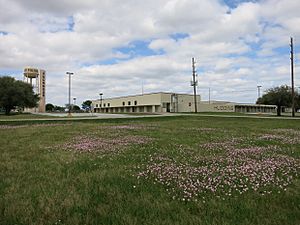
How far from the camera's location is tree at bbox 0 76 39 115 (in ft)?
200

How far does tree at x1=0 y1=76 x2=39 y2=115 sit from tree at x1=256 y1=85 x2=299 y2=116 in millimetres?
53919

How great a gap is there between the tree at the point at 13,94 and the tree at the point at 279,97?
177 ft

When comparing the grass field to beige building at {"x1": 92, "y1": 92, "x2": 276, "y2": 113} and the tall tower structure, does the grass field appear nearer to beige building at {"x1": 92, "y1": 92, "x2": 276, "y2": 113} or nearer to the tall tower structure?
beige building at {"x1": 92, "y1": 92, "x2": 276, "y2": 113}

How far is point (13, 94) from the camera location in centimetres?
6184

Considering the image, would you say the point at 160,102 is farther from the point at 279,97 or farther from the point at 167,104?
the point at 279,97

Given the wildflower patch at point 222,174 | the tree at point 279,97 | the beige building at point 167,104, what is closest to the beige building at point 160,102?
the beige building at point 167,104

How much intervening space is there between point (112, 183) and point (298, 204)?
3233 mm

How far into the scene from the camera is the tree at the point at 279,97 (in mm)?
58969

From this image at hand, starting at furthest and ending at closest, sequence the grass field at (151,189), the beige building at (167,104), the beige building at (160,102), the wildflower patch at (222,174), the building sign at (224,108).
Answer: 1. the building sign at (224,108)
2. the beige building at (167,104)
3. the beige building at (160,102)
4. the wildflower patch at (222,174)
5. the grass field at (151,189)

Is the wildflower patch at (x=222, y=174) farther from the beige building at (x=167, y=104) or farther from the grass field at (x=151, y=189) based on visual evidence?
the beige building at (x=167, y=104)

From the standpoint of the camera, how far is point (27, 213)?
400 cm

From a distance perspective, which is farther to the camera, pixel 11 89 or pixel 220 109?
pixel 220 109

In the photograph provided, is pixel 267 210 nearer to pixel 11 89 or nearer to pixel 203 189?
pixel 203 189

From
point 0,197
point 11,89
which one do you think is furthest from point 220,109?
point 0,197
